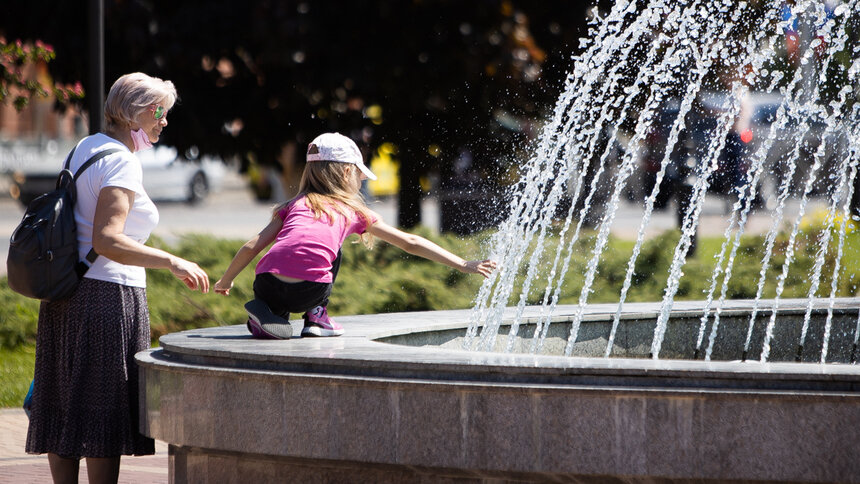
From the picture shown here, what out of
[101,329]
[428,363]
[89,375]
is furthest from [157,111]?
[428,363]

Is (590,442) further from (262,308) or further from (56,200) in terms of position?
(56,200)

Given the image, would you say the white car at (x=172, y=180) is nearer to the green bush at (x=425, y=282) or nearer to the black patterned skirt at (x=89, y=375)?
the green bush at (x=425, y=282)

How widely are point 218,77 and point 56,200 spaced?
910 cm

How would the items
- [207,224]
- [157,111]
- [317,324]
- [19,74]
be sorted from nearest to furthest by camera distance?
[157,111]
[317,324]
[19,74]
[207,224]

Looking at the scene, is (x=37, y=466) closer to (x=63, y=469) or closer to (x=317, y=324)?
(x=63, y=469)

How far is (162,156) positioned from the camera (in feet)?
111

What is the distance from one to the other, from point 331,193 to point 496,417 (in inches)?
53.3

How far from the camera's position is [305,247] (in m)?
4.44

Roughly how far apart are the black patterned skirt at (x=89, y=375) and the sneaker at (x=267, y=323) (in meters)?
0.41

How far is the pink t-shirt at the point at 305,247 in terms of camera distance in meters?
4.42

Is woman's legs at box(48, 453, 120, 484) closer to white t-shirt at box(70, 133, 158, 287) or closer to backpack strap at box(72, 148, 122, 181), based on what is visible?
white t-shirt at box(70, 133, 158, 287)

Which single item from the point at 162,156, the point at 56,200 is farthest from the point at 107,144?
the point at 162,156

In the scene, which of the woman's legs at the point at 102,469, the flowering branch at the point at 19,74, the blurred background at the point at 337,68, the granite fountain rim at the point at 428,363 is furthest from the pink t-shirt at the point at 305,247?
the blurred background at the point at 337,68

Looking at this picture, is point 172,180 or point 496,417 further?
point 172,180
